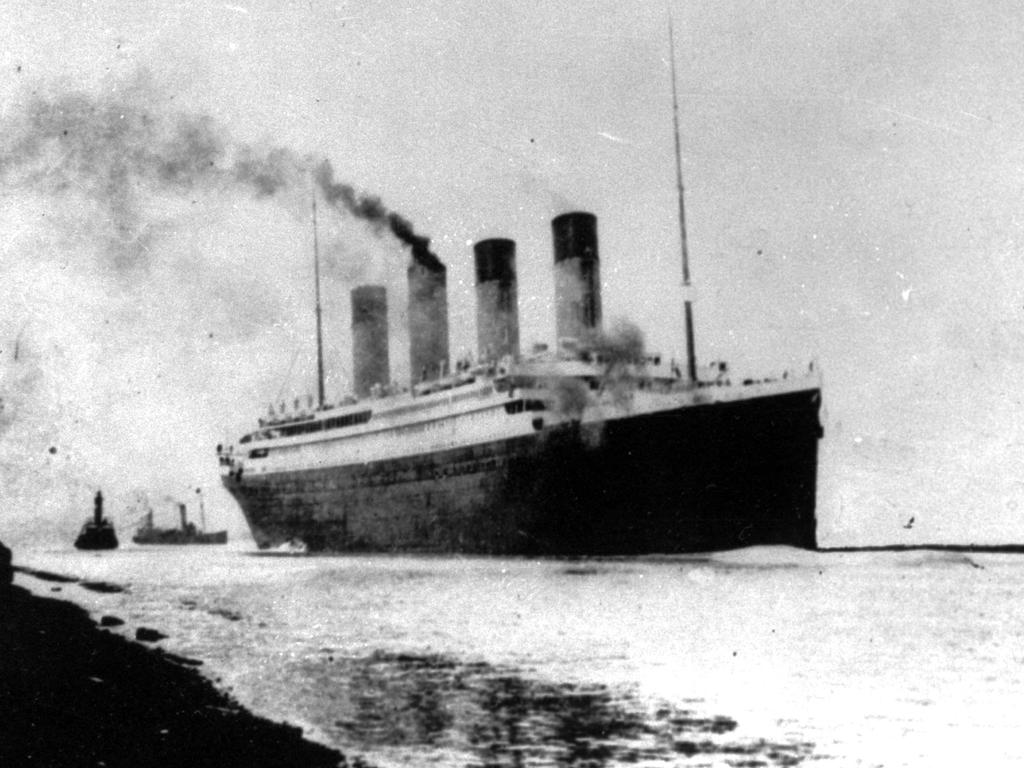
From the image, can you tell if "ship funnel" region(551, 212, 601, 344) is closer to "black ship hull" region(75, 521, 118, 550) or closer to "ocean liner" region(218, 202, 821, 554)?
"ocean liner" region(218, 202, 821, 554)

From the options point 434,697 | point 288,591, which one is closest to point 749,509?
point 288,591

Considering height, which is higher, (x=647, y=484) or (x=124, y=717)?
(x=647, y=484)

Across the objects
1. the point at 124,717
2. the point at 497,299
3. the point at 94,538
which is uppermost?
the point at 497,299

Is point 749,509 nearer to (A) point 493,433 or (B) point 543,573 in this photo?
(B) point 543,573

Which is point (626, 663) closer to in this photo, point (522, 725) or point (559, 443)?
point (522, 725)

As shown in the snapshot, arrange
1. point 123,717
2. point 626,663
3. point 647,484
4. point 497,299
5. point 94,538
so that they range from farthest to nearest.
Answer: point 94,538 → point 497,299 → point 647,484 → point 626,663 → point 123,717

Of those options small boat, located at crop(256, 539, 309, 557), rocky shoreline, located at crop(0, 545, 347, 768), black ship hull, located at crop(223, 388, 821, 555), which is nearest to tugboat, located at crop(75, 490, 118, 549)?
small boat, located at crop(256, 539, 309, 557)

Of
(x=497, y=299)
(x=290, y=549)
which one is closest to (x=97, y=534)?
(x=290, y=549)
